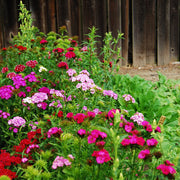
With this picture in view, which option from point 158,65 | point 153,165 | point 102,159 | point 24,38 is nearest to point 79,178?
point 102,159

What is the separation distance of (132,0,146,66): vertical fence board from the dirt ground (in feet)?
0.73

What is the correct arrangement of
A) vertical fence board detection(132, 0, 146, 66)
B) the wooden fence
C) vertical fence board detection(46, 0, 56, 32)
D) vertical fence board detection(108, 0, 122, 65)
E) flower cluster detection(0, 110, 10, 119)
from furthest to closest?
1. vertical fence board detection(132, 0, 146, 66)
2. vertical fence board detection(108, 0, 122, 65)
3. vertical fence board detection(46, 0, 56, 32)
4. the wooden fence
5. flower cluster detection(0, 110, 10, 119)

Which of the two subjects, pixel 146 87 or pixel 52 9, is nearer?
pixel 146 87

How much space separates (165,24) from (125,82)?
2729mm

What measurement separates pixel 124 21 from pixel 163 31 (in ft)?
3.10

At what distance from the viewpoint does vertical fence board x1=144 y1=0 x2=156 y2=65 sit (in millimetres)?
5969

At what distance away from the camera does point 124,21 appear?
19.0 ft

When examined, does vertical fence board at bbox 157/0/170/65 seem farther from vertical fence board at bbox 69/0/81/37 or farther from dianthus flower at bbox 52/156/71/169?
dianthus flower at bbox 52/156/71/169

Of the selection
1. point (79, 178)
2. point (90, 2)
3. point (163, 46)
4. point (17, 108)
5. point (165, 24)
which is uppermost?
point (90, 2)

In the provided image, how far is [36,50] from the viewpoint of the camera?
3289 millimetres

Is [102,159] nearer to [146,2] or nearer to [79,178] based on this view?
[79,178]

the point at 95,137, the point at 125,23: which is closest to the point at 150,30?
the point at 125,23

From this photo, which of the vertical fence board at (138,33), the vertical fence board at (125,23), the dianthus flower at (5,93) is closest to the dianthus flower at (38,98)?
the dianthus flower at (5,93)

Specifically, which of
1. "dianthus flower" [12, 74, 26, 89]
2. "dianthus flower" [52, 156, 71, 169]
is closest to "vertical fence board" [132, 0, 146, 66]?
"dianthus flower" [12, 74, 26, 89]
